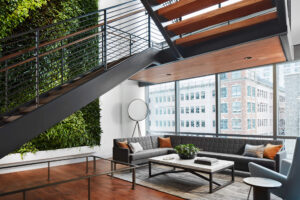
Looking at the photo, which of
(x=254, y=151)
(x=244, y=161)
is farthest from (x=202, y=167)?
(x=254, y=151)

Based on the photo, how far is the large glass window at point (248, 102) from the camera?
5297 mm

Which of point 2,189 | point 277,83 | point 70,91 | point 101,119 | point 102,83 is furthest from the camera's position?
point 101,119

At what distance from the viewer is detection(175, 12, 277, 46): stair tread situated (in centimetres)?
300

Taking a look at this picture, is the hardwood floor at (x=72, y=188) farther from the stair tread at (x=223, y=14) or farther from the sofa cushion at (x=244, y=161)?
the stair tread at (x=223, y=14)

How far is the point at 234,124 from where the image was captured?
18.8ft

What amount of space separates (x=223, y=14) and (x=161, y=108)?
16.3 ft

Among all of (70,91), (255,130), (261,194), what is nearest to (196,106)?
(255,130)

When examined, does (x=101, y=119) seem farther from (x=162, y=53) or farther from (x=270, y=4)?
(x=270, y=4)

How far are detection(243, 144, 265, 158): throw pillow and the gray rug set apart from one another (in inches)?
16.7

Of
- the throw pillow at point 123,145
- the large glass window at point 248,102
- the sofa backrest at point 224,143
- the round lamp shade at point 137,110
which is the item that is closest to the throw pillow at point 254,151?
the sofa backrest at point 224,143

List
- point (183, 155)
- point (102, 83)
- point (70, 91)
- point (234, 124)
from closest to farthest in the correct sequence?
point (70, 91)
point (102, 83)
point (183, 155)
point (234, 124)

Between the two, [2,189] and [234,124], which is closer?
[2,189]

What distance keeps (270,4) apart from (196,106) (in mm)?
4243

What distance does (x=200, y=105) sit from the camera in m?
6.51
